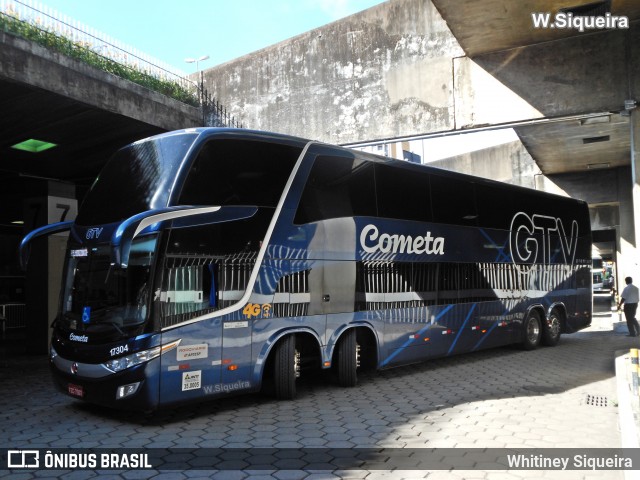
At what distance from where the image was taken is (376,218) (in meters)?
10.1

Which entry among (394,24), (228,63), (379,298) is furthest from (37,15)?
(379,298)

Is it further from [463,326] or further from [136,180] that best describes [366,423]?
[463,326]

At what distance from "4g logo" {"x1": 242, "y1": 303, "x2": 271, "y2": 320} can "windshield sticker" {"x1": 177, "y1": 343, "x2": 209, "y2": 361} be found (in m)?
0.76

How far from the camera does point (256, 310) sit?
816 cm

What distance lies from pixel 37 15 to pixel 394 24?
838cm

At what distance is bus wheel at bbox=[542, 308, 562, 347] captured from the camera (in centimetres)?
1505

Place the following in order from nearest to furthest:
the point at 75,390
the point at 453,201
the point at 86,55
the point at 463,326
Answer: the point at 75,390, the point at 453,201, the point at 463,326, the point at 86,55

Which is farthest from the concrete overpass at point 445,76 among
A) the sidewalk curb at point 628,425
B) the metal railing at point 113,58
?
the sidewalk curb at point 628,425

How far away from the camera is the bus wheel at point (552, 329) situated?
15047 mm

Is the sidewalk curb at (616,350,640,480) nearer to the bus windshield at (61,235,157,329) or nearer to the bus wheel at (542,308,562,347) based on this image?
the bus windshield at (61,235,157,329)

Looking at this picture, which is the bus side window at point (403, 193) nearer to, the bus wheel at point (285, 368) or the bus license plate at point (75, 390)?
the bus wheel at point (285, 368)

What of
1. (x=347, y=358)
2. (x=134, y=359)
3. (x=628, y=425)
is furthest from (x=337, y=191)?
(x=628, y=425)

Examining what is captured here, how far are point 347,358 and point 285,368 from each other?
1369mm

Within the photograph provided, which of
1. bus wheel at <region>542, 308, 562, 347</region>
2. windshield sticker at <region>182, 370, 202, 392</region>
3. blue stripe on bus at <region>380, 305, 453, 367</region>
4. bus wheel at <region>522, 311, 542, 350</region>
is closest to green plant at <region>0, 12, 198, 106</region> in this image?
windshield sticker at <region>182, 370, 202, 392</region>
